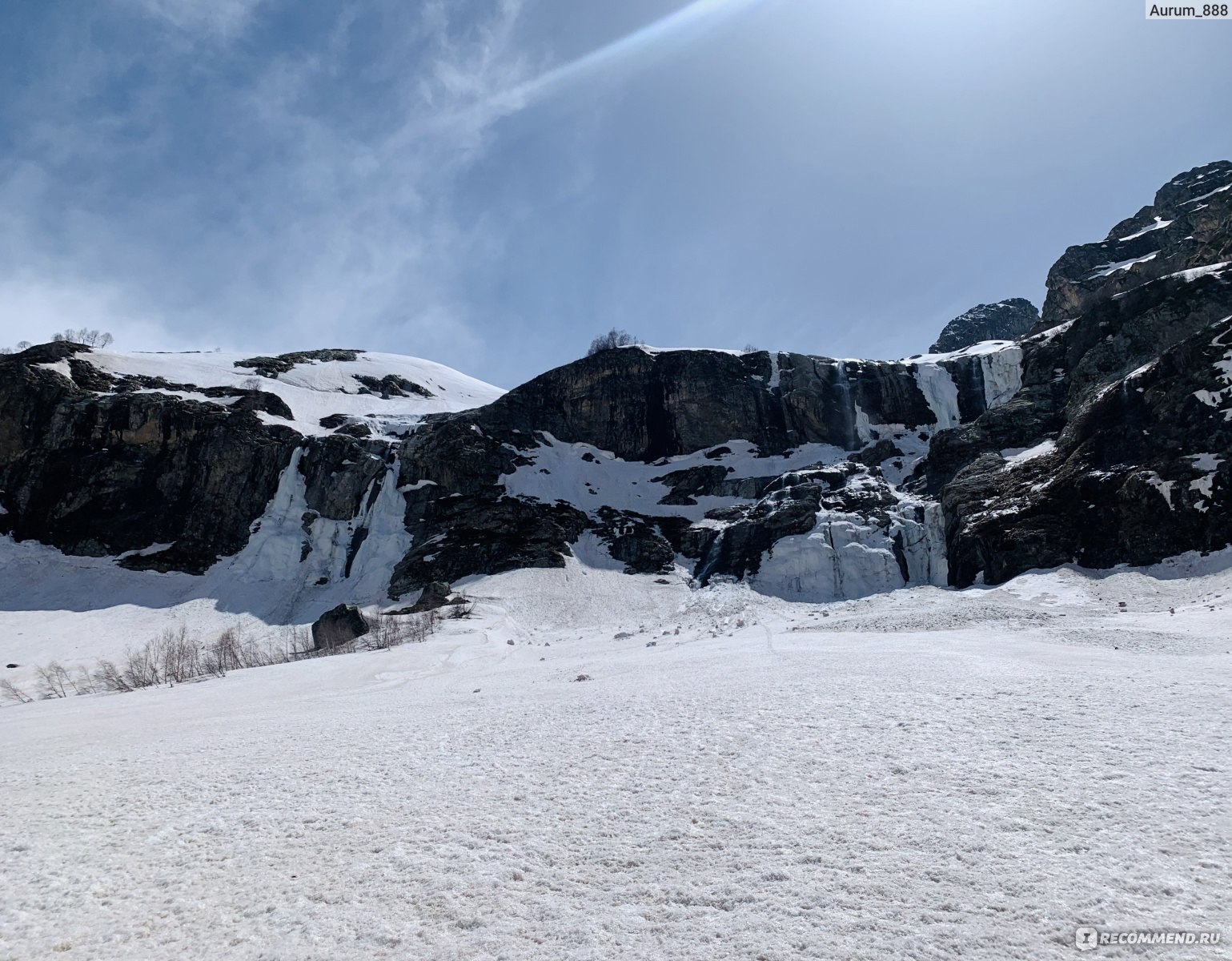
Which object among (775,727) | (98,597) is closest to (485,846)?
(775,727)

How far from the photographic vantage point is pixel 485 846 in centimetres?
420

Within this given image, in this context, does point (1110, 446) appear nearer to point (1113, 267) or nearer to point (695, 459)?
point (695, 459)

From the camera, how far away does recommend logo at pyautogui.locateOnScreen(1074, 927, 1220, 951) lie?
2807 mm

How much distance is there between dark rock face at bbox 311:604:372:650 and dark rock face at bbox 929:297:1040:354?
10834 centimetres

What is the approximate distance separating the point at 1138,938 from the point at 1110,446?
38561mm

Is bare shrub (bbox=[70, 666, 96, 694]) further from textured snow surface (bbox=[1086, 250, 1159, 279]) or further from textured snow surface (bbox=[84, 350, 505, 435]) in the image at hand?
textured snow surface (bbox=[1086, 250, 1159, 279])

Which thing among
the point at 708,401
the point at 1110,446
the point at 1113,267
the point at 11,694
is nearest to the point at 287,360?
the point at 708,401

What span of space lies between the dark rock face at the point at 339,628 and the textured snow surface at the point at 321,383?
3188 centimetres

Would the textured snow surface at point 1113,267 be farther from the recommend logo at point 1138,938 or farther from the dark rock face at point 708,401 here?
the recommend logo at point 1138,938

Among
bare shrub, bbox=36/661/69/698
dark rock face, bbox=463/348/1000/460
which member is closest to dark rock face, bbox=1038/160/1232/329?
dark rock face, bbox=463/348/1000/460

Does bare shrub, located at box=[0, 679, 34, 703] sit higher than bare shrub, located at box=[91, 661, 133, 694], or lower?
lower

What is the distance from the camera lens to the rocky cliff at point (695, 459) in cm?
3156

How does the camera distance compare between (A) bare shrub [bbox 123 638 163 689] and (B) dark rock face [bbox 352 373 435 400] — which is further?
(B) dark rock face [bbox 352 373 435 400]

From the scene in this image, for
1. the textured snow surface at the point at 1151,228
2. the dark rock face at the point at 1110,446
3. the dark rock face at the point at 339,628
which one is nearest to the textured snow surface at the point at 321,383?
the dark rock face at the point at 339,628
